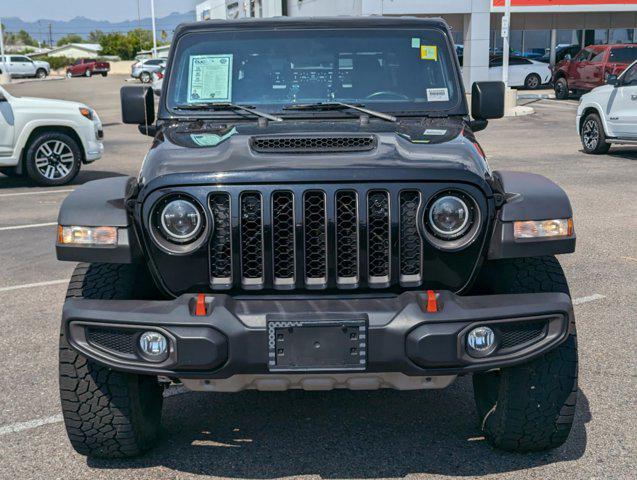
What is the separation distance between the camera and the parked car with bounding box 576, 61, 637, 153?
14070 millimetres

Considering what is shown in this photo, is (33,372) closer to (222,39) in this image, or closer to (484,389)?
(222,39)

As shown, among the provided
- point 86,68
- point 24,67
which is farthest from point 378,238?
point 86,68

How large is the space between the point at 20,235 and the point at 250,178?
6.37m

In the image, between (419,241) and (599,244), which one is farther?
(599,244)

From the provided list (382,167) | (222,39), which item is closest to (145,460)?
(382,167)

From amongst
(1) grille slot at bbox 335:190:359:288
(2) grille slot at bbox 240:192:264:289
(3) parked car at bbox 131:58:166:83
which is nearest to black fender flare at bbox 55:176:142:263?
(2) grille slot at bbox 240:192:264:289

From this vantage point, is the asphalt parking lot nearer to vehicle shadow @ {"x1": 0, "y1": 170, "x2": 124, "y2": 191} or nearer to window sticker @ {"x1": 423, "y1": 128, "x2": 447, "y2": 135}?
window sticker @ {"x1": 423, "y1": 128, "x2": 447, "y2": 135}

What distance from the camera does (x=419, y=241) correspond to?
3.42m

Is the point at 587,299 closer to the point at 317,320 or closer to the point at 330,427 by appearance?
the point at 330,427

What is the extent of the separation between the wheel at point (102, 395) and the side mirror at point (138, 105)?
1538mm

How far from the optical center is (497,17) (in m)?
37.1

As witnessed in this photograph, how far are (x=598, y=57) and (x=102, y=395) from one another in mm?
25832

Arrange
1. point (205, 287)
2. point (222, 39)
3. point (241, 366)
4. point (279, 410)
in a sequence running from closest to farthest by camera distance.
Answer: point (241, 366), point (205, 287), point (279, 410), point (222, 39)

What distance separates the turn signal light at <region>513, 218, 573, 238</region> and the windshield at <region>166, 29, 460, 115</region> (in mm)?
1316
